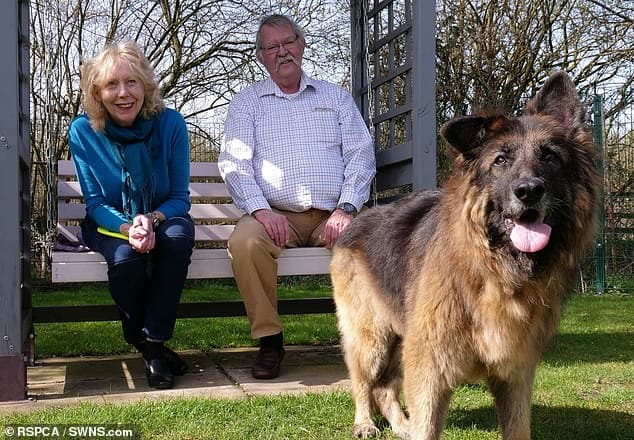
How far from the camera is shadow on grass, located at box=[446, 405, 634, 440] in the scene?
299 centimetres

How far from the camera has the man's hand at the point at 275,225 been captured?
13.1 ft

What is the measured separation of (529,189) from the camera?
2248 mm

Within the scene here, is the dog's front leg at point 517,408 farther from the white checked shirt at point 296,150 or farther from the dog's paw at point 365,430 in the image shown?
the white checked shirt at point 296,150

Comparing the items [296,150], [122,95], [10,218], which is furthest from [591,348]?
[10,218]

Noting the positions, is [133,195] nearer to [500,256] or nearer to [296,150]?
[296,150]

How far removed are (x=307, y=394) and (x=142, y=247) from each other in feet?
3.76

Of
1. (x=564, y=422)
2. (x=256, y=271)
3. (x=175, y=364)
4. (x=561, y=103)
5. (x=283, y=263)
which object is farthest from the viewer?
(x=175, y=364)

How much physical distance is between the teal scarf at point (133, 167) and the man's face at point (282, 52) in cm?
106

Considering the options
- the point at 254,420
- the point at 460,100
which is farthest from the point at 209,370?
the point at 460,100

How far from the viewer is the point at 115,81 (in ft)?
12.5

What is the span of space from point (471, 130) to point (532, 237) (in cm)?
47

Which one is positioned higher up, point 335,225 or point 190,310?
point 335,225

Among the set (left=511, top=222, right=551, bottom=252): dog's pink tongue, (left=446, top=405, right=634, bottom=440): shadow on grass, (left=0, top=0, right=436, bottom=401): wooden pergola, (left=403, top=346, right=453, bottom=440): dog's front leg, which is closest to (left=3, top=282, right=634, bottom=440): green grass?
(left=446, top=405, right=634, bottom=440): shadow on grass

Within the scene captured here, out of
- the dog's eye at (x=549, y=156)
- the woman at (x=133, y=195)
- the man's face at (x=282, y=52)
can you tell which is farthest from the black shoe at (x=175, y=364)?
the dog's eye at (x=549, y=156)
